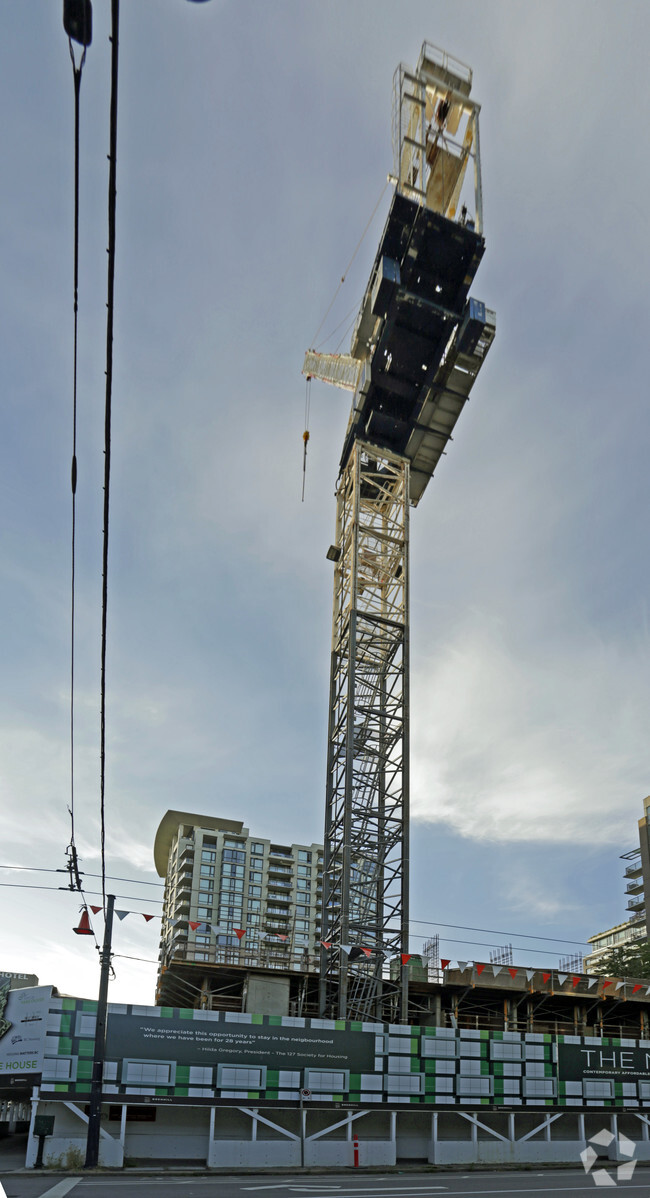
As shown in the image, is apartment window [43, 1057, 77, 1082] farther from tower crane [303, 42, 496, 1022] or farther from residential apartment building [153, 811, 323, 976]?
residential apartment building [153, 811, 323, 976]

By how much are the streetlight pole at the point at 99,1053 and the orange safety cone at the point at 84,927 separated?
175 cm

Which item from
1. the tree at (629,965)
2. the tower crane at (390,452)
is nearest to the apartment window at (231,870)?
the tree at (629,965)

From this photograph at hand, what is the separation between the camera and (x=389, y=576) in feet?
161

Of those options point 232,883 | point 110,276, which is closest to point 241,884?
point 232,883

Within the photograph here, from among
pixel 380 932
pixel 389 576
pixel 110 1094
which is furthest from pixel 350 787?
pixel 110 1094

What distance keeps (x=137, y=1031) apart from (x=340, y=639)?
23.4 m

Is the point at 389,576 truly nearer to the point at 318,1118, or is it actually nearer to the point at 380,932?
the point at 380,932

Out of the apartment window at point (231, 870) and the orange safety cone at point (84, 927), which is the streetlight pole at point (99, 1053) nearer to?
the orange safety cone at point (84, 927)

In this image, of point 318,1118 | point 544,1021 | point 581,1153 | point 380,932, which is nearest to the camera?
point 318,1118

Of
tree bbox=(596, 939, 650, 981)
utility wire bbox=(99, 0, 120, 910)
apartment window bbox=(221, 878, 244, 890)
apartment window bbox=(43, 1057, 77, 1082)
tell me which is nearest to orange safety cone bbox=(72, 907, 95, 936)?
apartment window bbox=(43, 1057, 77, 1082)

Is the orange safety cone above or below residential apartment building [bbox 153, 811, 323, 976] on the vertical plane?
below

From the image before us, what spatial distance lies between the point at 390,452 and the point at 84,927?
1306 inches

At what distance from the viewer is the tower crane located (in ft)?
136

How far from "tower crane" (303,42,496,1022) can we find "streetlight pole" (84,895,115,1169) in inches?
537
